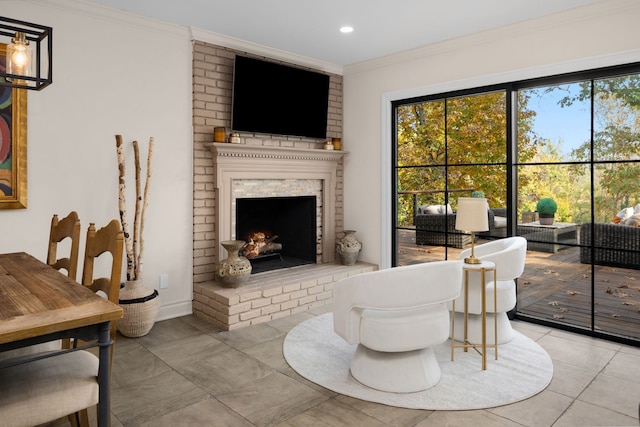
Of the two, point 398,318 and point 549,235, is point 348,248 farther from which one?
point 398,318

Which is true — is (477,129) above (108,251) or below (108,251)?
above

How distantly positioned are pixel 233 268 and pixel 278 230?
132 centimetres

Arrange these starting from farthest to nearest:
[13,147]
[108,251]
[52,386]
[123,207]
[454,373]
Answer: [123,207], [13,147], [454,373], [108,251], [52,386]

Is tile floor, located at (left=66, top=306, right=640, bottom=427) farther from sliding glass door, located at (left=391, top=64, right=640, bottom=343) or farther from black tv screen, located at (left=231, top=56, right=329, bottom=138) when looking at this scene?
→ black tv screen, located at (left=231, top=56, right=329, bottom=138)

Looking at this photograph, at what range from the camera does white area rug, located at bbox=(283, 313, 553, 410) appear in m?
2.41

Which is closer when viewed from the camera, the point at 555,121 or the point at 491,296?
the point at 491,296

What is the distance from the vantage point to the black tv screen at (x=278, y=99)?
414 centimetres

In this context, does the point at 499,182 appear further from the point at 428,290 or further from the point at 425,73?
the point at 428,290

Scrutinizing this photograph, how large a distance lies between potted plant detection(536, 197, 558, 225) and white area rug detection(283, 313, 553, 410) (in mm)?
966

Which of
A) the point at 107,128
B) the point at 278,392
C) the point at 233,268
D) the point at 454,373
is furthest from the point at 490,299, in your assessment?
the point at 107,128

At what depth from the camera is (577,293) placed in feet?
11.6

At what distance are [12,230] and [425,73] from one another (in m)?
3.69

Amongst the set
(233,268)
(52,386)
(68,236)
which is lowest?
(52,386)

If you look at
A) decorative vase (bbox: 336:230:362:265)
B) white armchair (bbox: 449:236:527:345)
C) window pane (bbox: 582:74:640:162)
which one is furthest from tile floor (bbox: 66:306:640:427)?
decorative vase (bbox: 336:230:362:265)
